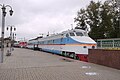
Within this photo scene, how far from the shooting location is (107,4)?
62.4 m

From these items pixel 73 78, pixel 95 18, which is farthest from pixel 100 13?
pixel 73 78

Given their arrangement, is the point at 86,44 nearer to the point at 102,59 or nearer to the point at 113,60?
the point at 102,59

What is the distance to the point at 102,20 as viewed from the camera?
63.9 metres

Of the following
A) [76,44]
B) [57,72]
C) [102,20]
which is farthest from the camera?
[102,20]

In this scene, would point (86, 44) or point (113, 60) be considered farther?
point (86, 44)

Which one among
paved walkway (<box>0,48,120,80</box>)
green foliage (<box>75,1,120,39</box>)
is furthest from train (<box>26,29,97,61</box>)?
green foliage (<box>75,1,120,39</box>)

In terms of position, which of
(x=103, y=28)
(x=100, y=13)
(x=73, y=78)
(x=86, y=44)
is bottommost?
(x=73, y=78)

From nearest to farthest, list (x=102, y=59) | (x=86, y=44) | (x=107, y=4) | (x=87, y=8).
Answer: (x=102, y=59)
(x=86, y=44)
(x=107, y=4)
(x=87, y=8)

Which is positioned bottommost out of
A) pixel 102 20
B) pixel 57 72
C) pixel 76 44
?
pixel 57 72

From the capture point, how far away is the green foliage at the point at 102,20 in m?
62.1

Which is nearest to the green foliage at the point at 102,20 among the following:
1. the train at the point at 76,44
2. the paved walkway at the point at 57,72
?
the train at the point at 76,44

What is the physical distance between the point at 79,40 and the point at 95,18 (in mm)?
39880

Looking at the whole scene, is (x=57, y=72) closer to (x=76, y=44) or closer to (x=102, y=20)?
(x=76, y=44)

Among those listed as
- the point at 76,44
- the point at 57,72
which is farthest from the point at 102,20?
the point at 57,72
